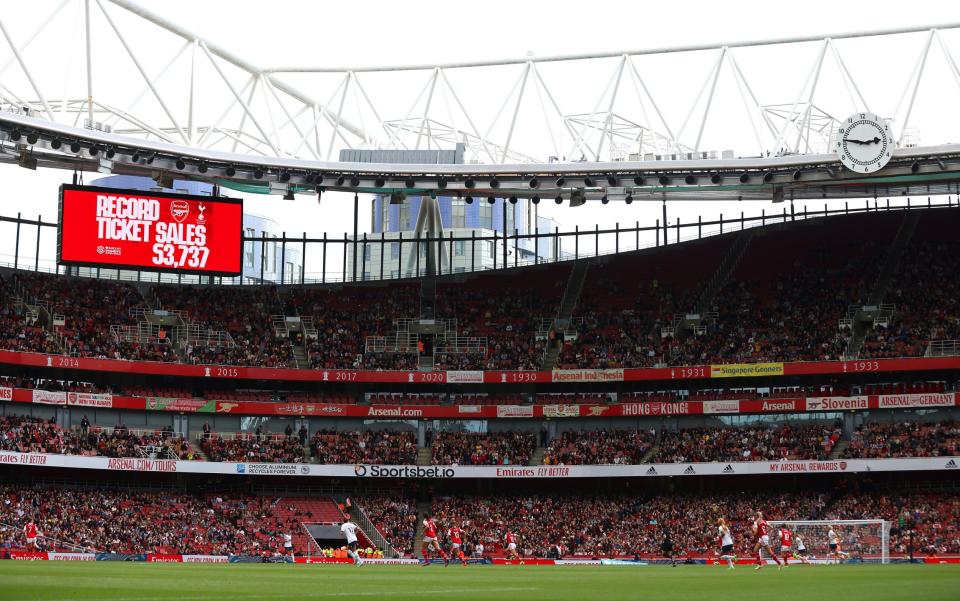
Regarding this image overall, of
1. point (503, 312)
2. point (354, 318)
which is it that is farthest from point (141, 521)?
point (503, 312)

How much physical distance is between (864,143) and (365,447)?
1216 inches

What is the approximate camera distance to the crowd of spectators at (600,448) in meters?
61.2

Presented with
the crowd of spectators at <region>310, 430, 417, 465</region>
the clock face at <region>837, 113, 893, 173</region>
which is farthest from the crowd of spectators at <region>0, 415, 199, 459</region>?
the clock face at <region>837, 113, 893, 173</region>

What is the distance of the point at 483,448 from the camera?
208 ft

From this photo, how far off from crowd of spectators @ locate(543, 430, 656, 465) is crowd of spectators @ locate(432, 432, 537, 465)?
139 cm

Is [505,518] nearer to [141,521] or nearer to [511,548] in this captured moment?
[511,548]

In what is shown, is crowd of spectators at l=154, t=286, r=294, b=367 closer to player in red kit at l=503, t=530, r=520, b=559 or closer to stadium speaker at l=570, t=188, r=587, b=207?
player in red kit at l=503, t=530, r=520, b=559

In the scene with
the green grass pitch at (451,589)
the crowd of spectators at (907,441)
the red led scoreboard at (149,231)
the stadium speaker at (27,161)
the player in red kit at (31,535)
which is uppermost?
the stadium speaker at (27,161)

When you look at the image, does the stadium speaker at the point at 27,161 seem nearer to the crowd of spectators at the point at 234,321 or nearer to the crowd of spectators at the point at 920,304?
the crowd of spectators at the point at 234,321

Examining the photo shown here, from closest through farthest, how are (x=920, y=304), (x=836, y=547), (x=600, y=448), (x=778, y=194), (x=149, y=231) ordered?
(x=836, y=547) → (x=778, y=194) → (x=149, y=231) → (x=920, y=304) → (x=600, y=448)

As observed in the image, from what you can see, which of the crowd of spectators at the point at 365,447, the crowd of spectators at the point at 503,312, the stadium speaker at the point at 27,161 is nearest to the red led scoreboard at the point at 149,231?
the stadium speaker at the point at 27,161

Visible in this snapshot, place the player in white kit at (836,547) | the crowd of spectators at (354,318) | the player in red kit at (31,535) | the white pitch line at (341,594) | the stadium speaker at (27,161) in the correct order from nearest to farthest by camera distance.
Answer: the white pitch line at (341,594) < the player in white kit at (836,547) < the player in red kit at (31,535) < the stadium speaker at (27,161) < the crowd of spectators at (354,318)

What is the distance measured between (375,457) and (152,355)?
13704 mm

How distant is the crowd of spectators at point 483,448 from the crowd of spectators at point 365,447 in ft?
5.23
